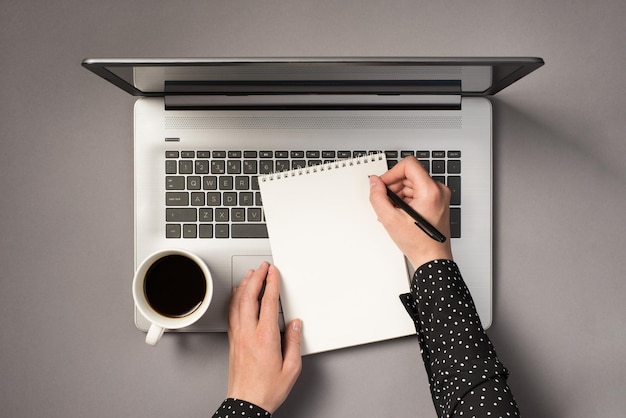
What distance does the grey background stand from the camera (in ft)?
2.36

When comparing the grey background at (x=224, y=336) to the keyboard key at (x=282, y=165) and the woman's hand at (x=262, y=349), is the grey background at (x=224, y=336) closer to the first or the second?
the woman's hand at (x=262, y=349)

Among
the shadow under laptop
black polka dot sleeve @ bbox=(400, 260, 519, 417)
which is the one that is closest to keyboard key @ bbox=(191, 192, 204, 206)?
black polka dot sleeve @ bbox=(400, 260, 519, 417)

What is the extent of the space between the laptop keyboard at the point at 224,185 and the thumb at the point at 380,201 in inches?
2.3

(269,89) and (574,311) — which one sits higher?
(269,89)

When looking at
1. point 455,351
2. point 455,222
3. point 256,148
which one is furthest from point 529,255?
point 256,148

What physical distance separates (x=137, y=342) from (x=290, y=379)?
0.25 metres

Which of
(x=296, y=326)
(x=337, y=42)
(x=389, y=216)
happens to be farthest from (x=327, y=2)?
(x=296, y=326)

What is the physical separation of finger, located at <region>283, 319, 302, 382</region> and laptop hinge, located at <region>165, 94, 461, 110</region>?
0.31 m

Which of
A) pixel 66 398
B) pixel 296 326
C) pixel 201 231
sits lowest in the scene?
pixel 66 398

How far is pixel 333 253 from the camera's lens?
68 cm

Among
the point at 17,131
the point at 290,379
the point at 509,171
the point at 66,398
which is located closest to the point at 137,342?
the point at 66,398

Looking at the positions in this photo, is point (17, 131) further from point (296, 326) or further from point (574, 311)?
point (574, 311)

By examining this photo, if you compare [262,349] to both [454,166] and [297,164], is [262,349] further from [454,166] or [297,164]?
[454,166]

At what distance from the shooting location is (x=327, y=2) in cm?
72
